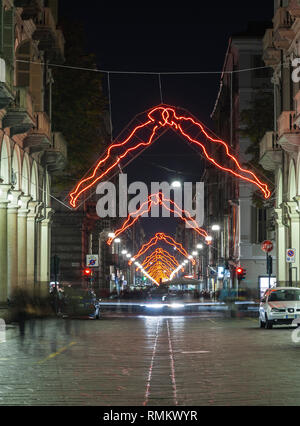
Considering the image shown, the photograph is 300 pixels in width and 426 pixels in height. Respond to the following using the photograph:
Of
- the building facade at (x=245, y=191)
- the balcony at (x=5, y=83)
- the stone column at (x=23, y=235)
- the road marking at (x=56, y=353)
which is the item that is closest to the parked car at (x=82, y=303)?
the stone column at (x=23, y=235)

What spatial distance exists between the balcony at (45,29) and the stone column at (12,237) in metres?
8.48

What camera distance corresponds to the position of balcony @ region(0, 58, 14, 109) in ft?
93.6

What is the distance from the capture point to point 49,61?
46.6m

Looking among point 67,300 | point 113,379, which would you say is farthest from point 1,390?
point 67,300

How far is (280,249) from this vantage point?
166 ft

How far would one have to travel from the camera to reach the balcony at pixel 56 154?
45.9 meters

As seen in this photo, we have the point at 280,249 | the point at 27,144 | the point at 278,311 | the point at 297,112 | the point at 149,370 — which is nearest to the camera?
the point at 149,370

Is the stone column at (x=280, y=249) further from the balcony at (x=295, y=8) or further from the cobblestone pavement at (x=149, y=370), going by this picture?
the cobblestone pavement at (x=149, y=370)

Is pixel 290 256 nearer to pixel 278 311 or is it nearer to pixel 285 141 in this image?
pixel 285 141

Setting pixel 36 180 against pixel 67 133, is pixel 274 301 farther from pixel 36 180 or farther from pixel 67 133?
pixel 67 133

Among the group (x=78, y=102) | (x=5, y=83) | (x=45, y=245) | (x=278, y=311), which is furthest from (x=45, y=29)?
(x=278, y=311)

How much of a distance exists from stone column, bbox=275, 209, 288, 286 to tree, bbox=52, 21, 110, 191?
1048cm

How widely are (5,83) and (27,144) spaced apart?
12885 mm
